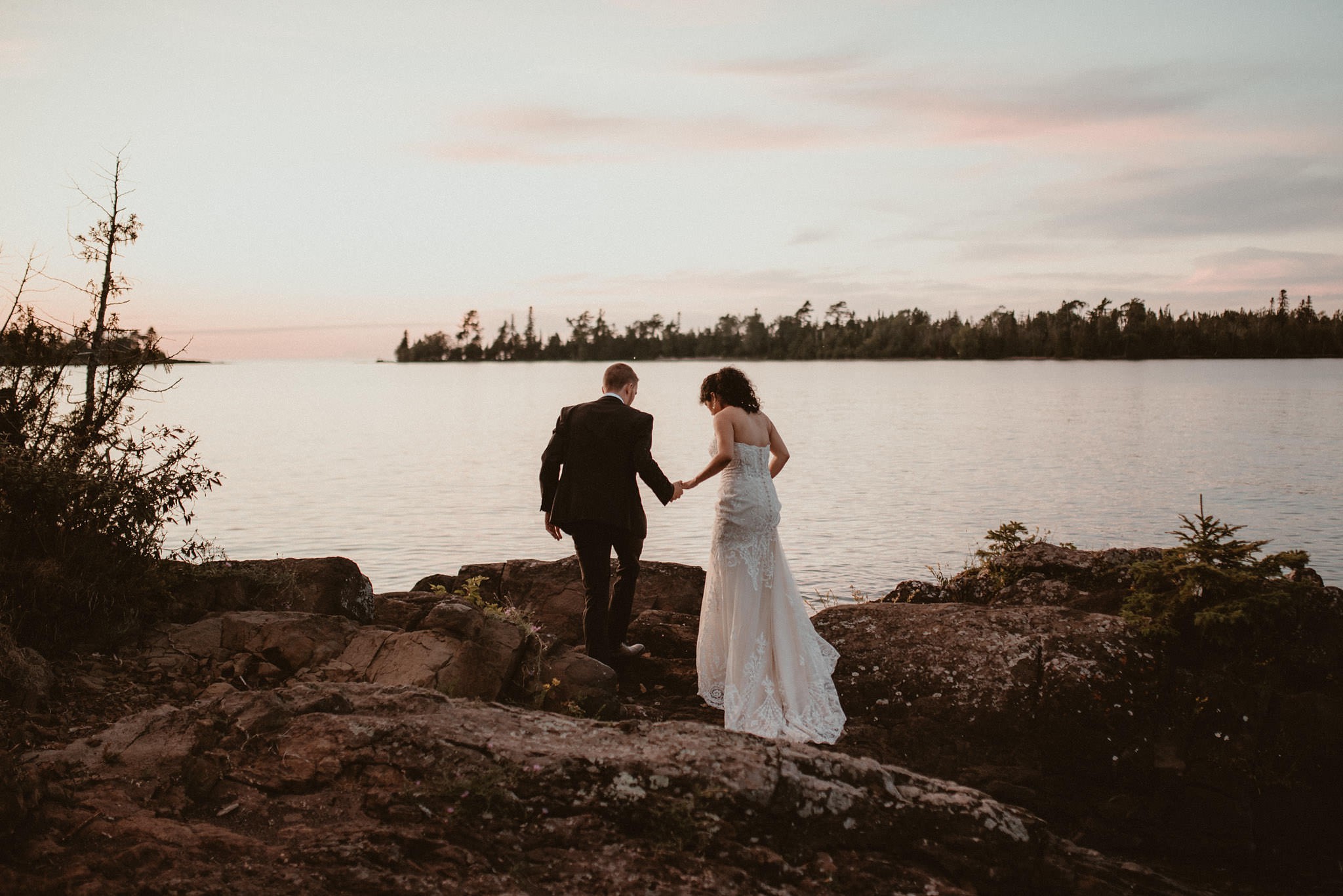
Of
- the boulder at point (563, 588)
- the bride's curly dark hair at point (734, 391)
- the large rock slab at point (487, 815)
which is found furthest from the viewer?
the boulder at point (563, 588)

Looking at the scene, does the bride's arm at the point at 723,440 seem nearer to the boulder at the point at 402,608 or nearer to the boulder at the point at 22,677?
the boulder at the point at 402,608

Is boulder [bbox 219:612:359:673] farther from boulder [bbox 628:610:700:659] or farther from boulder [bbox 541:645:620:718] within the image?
boulder [bbox 628:610:700:659]

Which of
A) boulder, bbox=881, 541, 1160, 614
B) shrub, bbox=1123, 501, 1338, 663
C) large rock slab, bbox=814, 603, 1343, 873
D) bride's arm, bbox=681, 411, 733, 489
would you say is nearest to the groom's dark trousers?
bride's arm, bbox=681, 411, 733, 489

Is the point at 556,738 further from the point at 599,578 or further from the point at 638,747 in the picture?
the point at 599,578

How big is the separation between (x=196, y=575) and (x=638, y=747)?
183 inches

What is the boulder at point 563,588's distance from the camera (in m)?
9.38

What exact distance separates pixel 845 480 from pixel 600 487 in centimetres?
2221

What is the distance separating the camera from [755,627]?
7656 millimetres

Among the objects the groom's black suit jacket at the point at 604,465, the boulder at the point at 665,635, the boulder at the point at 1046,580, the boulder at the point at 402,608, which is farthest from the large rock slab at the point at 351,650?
the boulder at the point at 1046,580

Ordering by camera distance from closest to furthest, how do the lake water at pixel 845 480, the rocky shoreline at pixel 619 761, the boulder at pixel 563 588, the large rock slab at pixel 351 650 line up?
the rocky shoreline at pixel 619 761 < the large rock slab at pixel 351 650 < the boulder at pixel 563 588 < the lake water at pixel 845 480

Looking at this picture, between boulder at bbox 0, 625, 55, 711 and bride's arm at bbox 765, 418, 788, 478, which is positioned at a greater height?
bride's arm at bbox 765, 418, 788, 478

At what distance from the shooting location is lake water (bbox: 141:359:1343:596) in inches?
755

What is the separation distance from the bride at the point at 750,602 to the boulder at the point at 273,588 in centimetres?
293

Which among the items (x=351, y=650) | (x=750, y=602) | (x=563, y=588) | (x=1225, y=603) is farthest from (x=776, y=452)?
(x=351, y=650)
